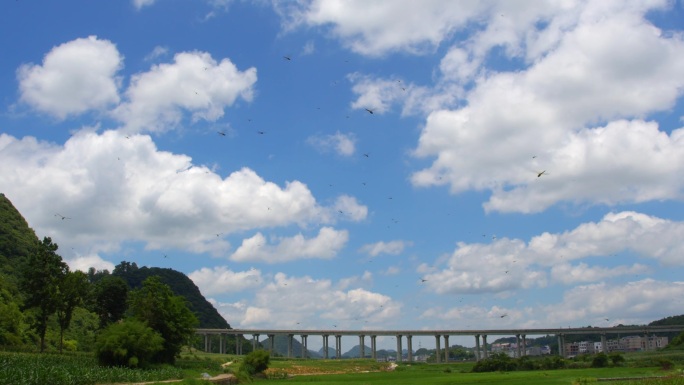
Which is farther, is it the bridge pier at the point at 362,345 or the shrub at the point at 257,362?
the bridge pier at the point at 362,345

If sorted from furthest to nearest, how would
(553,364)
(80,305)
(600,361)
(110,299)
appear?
(110,299) < (553,364) < (600,361) < (80,305)

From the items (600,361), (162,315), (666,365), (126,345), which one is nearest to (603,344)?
(600,361)

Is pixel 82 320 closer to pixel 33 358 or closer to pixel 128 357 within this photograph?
pixel 128 357

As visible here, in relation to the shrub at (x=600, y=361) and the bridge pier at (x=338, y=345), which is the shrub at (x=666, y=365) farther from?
the bridge pier at (x=338, y=345)

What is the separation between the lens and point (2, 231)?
13888cm

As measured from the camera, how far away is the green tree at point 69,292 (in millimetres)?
76238

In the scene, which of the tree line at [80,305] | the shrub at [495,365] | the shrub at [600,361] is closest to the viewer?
the tree line at [80,305]

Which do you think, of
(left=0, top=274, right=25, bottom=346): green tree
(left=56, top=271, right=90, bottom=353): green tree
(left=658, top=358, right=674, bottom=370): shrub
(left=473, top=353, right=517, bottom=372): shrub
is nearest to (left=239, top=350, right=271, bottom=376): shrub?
(left=56, top=271, right=90, bottom=353): green tree

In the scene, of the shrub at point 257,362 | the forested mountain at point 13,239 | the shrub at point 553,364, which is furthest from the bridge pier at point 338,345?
the shrub at point 257,362

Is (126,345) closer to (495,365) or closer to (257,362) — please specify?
(257,362)

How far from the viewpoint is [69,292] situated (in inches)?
3029

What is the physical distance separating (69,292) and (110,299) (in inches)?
1114

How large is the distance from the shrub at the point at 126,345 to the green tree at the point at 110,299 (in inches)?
1347

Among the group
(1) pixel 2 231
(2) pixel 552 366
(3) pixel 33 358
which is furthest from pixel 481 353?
(3) pixel 33 358
